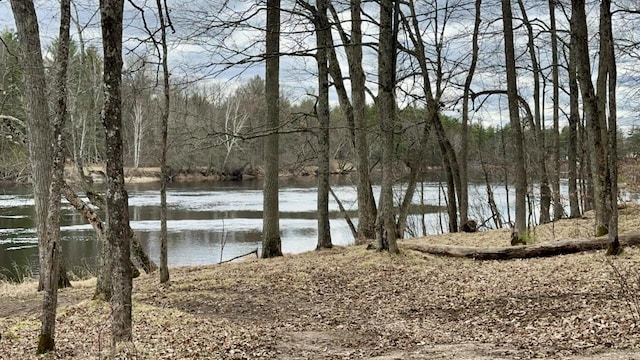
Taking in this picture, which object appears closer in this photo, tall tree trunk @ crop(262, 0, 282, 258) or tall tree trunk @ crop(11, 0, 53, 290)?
tall tree trunk @ crop(11, 0, 53, 290)

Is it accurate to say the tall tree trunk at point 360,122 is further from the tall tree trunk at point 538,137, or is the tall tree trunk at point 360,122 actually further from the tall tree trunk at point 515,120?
the tall tree trunk at point 538,137

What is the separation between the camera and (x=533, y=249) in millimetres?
11391

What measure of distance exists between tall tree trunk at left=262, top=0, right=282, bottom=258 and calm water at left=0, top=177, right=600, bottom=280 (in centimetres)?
391

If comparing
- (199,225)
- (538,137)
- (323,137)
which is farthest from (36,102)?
(199,225)

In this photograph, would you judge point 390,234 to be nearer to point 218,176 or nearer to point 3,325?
point 3,325

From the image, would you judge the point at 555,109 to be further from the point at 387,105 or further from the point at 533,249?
the point at 387,105

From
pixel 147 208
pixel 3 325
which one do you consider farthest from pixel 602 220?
pixel 147 208

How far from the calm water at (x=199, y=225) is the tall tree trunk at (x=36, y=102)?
239 inches

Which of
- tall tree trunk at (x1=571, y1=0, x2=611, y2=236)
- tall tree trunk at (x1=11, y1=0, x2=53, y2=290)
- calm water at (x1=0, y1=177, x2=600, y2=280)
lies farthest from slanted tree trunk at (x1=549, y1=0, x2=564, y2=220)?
tall tree trunk at (x1=11, y1=0, x2=53, y2=290)

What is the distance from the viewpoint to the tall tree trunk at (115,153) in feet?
19.4

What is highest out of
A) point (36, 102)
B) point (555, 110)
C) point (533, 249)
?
point (555, 110)

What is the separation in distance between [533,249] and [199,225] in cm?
1716

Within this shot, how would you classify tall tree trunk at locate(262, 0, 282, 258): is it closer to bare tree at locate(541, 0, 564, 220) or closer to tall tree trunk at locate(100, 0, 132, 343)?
tall tree trunk at locate(100, 0, 132, 343)

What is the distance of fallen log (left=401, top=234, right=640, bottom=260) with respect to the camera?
10.7 meters
